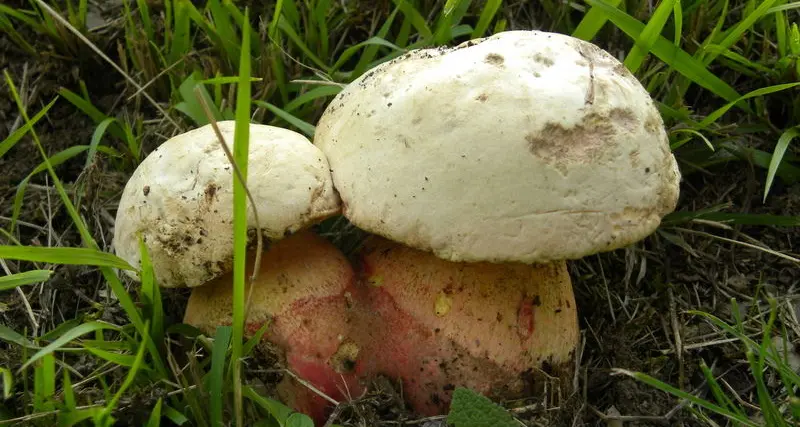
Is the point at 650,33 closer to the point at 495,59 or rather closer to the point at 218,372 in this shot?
the point at 495,59

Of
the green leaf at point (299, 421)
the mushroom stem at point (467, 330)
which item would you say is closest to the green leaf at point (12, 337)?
the green leaf at point (299, 421)

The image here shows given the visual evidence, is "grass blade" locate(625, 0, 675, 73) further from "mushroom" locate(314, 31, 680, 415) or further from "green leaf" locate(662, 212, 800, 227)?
"green leaf" locate(662, 212, 800, 227)

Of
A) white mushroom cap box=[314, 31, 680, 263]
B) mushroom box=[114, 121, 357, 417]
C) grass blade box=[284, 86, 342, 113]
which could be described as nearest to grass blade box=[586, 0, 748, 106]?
white mushroom cap box=[314, 31, 680, 263]

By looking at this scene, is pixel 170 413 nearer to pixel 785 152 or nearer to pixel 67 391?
pixel 67 391

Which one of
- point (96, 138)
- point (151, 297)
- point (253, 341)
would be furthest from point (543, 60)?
point (96, 138)

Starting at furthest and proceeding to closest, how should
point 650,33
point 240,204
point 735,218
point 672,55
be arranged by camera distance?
point 735,218, point 672,55, point 650,33, point 240,204

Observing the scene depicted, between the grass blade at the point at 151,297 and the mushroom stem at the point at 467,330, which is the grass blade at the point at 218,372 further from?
the mushroom stem at the point at 467,330

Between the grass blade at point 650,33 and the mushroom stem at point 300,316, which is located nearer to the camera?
the mushroom stem at point 300,316

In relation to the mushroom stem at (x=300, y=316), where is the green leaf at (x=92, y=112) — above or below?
above
